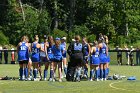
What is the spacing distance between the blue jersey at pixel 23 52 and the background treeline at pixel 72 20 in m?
38.4

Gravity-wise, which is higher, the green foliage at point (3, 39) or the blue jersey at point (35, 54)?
the green foliage at point (3, 39)

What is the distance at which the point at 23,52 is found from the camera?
84.3ft

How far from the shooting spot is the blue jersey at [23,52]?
25.6 m

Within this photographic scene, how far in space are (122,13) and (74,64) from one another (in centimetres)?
4492

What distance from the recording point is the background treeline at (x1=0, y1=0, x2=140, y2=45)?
67.4 meters

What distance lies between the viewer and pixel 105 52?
2595 cm

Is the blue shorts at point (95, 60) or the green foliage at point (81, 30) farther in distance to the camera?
the green foliage at point (81, 30)

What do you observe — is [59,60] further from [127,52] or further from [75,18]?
[75,18]

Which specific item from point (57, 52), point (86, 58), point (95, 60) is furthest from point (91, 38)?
point (57, 52)

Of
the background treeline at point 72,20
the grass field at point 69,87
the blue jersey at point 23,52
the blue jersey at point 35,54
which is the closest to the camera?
the grass field at point 69,87

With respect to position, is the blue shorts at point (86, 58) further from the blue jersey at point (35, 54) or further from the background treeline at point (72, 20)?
the background treeline at point (72, 20)

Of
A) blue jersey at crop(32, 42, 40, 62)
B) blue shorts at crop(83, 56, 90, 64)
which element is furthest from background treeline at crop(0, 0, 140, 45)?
blue jersey at crop(32, 42, 40, 62)

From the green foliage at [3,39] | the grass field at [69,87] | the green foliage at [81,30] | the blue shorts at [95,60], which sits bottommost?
the grass field at [69,87]

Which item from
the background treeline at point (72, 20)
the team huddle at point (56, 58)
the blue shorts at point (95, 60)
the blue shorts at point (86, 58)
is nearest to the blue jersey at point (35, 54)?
the team huddle at point (56, 58)
